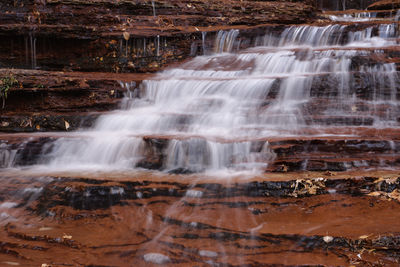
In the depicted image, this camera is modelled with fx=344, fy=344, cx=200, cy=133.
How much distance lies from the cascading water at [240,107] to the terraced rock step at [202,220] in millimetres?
764

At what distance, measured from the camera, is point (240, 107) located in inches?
257

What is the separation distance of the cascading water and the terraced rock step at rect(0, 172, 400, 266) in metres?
0.76

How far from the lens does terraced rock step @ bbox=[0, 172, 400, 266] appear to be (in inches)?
113

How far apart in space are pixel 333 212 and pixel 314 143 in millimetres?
1242

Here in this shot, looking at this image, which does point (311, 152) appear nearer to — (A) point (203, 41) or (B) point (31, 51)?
(A) point (203, 41)

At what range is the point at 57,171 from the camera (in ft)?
15.7

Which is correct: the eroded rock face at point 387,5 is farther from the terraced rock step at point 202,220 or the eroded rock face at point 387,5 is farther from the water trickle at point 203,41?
the terraced rock step at point 202,220

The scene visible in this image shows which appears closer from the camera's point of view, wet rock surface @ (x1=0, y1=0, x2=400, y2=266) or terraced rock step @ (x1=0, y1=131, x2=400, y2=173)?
wet rock surface @ (x1=0, y1=0, x2=400, y2=266)

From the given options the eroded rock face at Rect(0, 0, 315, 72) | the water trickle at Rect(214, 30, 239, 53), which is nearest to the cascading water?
the water trickle at Rect(214, 30, 239, 53)

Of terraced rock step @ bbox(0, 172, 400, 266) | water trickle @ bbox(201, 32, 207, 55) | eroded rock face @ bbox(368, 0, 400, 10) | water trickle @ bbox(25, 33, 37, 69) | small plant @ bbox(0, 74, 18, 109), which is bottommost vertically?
terraced rock step @ bbox(0, 172, 400, 266)

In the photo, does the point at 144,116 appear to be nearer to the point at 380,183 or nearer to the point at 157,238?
the point at 157,238

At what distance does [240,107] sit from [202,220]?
3.46 meters

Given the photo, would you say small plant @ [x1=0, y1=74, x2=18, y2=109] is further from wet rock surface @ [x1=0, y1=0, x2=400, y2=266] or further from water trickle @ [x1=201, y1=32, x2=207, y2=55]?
water trickle @ [x1=201, y1=32, x2=207, y2=55]

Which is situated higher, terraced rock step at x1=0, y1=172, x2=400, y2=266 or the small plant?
the small plant
